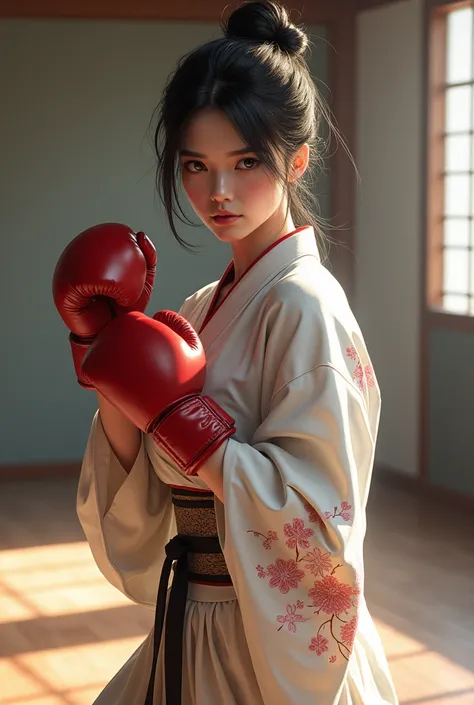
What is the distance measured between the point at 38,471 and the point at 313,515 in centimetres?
426

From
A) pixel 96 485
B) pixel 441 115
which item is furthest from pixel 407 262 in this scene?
pixel 96 485

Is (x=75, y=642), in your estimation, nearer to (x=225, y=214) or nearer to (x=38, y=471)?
(x=225, y=214)

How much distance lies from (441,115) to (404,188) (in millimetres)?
392

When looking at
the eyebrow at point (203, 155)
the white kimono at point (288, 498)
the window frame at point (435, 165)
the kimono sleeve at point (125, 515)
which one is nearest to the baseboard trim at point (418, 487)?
the window frame at point (435, 165)

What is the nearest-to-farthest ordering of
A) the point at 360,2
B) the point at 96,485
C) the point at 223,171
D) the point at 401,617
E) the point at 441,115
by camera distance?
the point at 223,171
the point at 96,485
the point at 401,617
the point at 441,115
the point at 360,2

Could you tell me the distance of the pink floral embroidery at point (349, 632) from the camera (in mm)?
1416

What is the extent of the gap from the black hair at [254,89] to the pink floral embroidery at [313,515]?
A: 475 mm

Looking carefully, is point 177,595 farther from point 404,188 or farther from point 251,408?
point 404,188

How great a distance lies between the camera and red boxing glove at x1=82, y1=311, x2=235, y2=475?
1.38m

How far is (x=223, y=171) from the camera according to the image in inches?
58.4

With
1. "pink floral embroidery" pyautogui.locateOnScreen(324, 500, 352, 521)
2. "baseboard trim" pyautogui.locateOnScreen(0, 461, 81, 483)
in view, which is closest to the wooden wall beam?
"baseboard trim" pyautogui.locateOnScreen(0, 461, 81, 483)

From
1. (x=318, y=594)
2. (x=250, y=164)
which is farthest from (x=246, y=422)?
(x=250, y=164)

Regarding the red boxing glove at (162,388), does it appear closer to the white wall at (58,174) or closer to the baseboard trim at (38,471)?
the white wall at (58,174)

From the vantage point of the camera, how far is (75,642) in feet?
10.7
